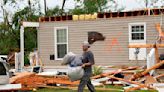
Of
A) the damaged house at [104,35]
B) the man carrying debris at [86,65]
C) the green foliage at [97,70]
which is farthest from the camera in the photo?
the damaged house at [104,35]

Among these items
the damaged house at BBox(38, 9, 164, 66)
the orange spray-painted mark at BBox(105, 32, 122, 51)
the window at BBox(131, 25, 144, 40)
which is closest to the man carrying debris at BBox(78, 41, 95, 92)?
the damaged house at BBox(38, 9, 164, 66)

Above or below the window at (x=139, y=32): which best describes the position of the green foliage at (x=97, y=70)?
below

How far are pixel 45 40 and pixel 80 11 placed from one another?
14.0 metres

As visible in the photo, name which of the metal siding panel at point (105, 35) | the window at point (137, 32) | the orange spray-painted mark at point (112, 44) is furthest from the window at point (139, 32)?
the orange spray-painted mark at point (112, 44)

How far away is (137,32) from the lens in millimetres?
21828

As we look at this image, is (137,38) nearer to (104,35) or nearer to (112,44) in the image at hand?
(112,44)

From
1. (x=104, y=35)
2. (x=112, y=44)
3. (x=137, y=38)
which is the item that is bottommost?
(x=112, y=44)

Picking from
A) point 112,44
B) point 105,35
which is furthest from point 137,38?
point 105,35

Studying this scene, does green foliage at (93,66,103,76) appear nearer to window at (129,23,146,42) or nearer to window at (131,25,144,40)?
window at (129,23,146,42)

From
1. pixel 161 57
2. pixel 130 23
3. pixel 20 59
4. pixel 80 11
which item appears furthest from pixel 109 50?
pixel 80 11

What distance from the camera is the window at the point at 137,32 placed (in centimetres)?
2178

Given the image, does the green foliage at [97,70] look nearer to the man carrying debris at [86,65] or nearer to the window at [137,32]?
the window at [137,32]

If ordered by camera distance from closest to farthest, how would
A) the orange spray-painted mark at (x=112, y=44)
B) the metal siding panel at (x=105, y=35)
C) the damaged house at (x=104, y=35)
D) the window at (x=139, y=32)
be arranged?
the damaged house at (x=104, y=35)
the window at (x=139, y=32)
the metal siding panel at (x=105, y=35)
the orange spray-painted mark at (x=112, y=44)

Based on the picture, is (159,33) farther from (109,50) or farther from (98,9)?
(98,9)
